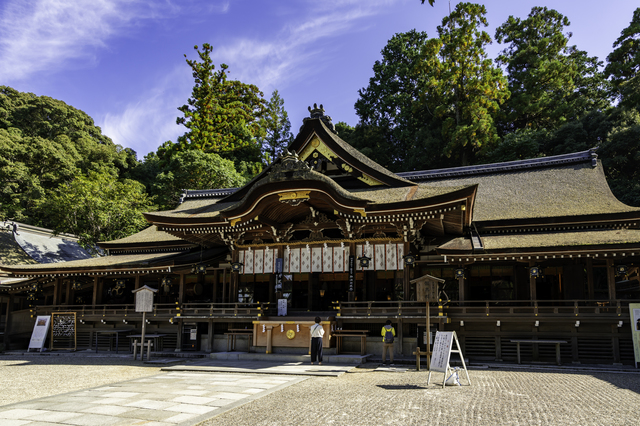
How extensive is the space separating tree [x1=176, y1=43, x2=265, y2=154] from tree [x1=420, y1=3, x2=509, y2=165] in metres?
20.3

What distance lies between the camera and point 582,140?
117ft

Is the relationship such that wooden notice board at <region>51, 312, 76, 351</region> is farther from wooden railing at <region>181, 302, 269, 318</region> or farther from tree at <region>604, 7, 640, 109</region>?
tree at <region>604, 7, 640, 109</region>

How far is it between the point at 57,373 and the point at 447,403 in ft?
36.7

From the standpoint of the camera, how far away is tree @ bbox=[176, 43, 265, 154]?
46031 mm

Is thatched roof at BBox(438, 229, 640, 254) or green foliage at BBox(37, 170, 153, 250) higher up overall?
green foliage at BBox(37, 170, 153, 250)

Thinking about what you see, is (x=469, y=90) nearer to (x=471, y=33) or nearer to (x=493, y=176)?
(x=471, y=33)

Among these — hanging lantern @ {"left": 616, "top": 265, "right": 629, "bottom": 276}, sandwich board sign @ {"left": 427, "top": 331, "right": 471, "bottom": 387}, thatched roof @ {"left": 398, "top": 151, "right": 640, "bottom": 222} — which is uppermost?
thatched roof @ {"left": 398, "top": 151, "right": 640, "bottom": 222}

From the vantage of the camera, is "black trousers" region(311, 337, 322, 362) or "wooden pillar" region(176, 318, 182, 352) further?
"wooden pillar" region(176, 318, 182, 352)

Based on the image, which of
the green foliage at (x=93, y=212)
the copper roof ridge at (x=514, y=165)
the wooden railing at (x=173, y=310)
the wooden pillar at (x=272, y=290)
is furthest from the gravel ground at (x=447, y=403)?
the green foliage at (x=93, y=212)

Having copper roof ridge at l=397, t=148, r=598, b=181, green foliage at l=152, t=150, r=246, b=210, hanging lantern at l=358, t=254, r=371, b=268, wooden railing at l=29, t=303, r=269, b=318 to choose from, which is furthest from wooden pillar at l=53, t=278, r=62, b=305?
copper roof ridge at l=397, t=148, r=598, b=181

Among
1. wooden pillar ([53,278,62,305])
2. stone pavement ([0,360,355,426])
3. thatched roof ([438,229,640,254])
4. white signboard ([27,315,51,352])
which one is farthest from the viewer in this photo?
wooden pillar ([53,278,62,305])

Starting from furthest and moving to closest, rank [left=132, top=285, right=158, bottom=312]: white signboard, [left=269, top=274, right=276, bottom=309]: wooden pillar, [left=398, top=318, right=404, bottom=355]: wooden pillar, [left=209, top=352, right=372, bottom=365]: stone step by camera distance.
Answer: [left=269, top=274, right=276, bottom=309]: wooden pillar → [left=132, top=285, right=158, bottom=312]: white signboard → [left=398, top=318, right=404, bottom=355]: wooden pillar → [left=209, top=352, right=372, bottom=365]: stone step

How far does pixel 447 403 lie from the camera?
774 cm

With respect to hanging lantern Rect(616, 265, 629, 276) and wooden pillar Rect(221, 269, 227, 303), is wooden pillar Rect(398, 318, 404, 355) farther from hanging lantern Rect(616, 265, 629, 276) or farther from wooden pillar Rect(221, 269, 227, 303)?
wooden pillar Rect(221, 269, 227, 303)
